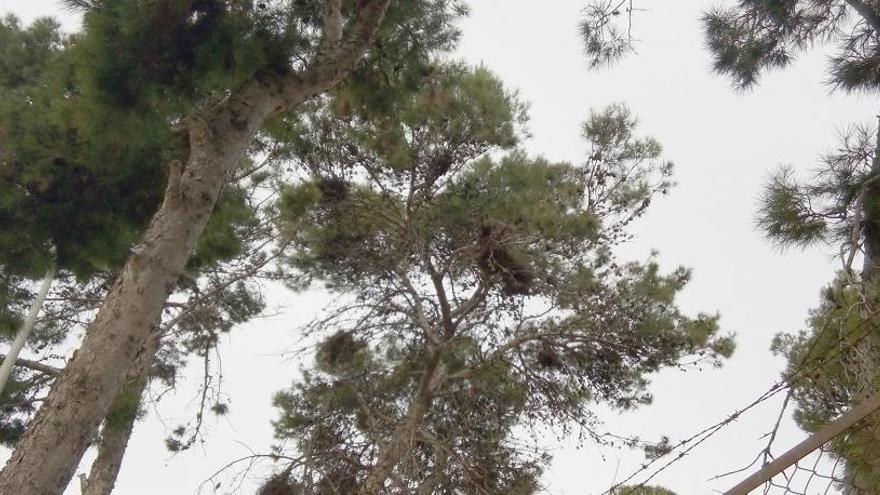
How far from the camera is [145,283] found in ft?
12.1

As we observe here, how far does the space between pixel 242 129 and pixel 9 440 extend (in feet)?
15.2

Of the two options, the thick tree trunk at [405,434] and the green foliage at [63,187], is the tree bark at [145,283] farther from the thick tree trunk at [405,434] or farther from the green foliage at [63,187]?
the thick tree trunk at [405,434]

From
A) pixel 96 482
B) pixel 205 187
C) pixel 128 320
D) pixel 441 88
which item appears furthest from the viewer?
Result: pixel 96 482

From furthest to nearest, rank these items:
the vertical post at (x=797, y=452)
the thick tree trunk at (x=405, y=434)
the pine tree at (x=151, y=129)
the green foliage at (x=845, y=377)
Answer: the thick tree trunk at (x=405, y=434) < the pine tree at (x=151, y=129) < the green foliage at (x=845, y=377) < the vertical post at (x=797, y=452)

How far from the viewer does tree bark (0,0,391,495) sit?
330 cm

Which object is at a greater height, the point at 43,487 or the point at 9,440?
the point at 9,440

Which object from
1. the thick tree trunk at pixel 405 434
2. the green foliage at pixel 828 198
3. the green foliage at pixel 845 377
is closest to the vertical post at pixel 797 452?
the green foliage at pixel 845 377

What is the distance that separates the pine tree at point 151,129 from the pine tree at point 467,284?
9.32 ft

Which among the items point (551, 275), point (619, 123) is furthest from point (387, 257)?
point (619, 123)

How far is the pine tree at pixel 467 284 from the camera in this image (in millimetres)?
7652

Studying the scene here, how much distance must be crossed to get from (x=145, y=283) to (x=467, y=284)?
4702mm

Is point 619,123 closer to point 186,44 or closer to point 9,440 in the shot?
point 186,44

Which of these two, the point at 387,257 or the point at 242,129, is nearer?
the point at 242,129

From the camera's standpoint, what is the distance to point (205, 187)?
13.2ft
